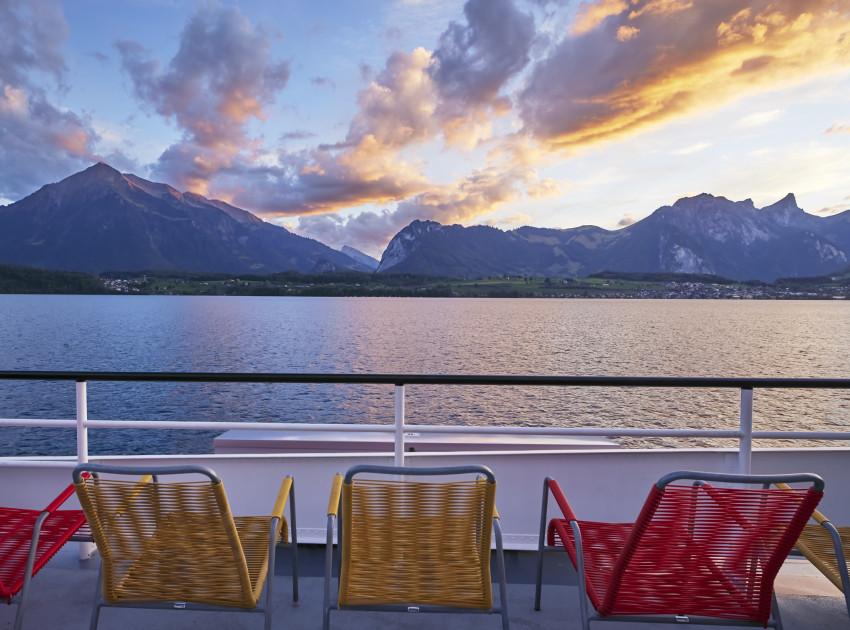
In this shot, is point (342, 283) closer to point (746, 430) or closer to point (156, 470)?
point (746, 430)

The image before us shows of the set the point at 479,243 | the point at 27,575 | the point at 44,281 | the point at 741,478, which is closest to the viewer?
the point at 741,478

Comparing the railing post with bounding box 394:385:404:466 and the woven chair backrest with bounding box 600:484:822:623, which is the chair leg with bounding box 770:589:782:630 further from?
the railing post with bounding box 394:385:404:466

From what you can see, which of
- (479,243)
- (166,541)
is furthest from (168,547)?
(479,243)

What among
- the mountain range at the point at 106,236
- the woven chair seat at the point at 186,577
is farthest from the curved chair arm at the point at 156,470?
the mountain range at the point at 106,236

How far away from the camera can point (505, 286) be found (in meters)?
102

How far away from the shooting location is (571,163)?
5872 cm

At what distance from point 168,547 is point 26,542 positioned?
0.76 metres

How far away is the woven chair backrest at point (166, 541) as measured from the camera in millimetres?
1606

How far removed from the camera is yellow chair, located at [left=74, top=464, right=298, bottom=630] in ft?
5.28

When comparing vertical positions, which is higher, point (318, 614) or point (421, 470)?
point (421, 470)

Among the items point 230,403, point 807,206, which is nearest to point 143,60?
point 230,403

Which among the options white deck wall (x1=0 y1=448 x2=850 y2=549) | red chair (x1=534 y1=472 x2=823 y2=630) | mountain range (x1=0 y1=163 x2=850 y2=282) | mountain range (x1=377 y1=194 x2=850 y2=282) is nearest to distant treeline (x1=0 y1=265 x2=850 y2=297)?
mountain range (x1=377 y1=194 x2=850 y2=282)

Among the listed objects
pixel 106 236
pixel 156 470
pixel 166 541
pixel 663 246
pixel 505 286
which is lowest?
pixel 166 541

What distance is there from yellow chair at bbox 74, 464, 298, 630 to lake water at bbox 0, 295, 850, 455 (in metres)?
18.5
